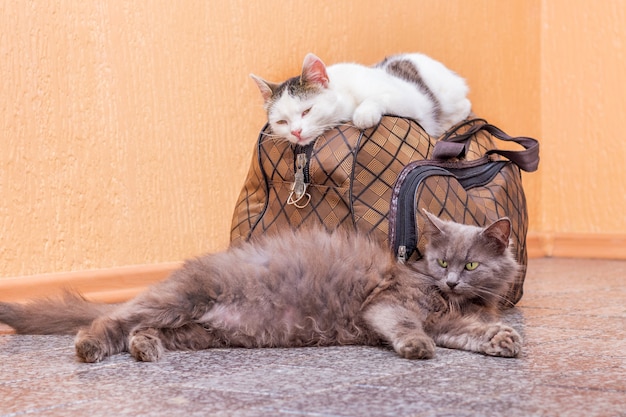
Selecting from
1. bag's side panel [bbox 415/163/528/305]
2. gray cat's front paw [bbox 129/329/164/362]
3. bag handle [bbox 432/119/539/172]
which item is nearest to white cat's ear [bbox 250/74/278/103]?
bag handle [bbox 432/119/539/172]

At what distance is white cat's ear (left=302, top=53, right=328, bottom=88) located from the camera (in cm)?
229

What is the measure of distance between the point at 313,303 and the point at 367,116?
25.0 inches

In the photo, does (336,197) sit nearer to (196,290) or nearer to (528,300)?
(196,290)

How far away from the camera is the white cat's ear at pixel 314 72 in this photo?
229 cm

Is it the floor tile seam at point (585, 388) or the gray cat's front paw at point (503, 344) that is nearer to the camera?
the floor tile seam at point (585, 388)

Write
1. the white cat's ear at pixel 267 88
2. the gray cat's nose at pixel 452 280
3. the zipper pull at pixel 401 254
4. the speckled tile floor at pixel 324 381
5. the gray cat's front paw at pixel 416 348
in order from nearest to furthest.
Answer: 1. the speckled tile floor at pixel 324 381
2. the gray cat's front paw at pixel 416 348
3. the gray cat's nose at pixel 452 280
4. the zipper pull at pixel 401 254
5. the white cat's ear at pixel 267 88

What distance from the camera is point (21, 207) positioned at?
225cm

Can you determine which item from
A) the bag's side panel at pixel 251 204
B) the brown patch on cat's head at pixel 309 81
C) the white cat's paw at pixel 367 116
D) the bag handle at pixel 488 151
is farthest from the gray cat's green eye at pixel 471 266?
the brown patch on cat's head at pixel 309 81

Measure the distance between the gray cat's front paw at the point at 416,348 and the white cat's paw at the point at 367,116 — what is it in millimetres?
730

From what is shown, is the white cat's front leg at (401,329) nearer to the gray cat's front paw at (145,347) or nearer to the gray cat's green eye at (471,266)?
the gray cat's green eye at (471,266)

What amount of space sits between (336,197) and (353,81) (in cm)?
56

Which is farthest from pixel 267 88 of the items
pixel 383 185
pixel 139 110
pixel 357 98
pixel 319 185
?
pixel 383 185

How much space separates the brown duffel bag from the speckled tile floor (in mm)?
358

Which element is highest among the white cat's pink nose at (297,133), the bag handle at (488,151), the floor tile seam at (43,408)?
the white cat's pink nose at (297,133)
